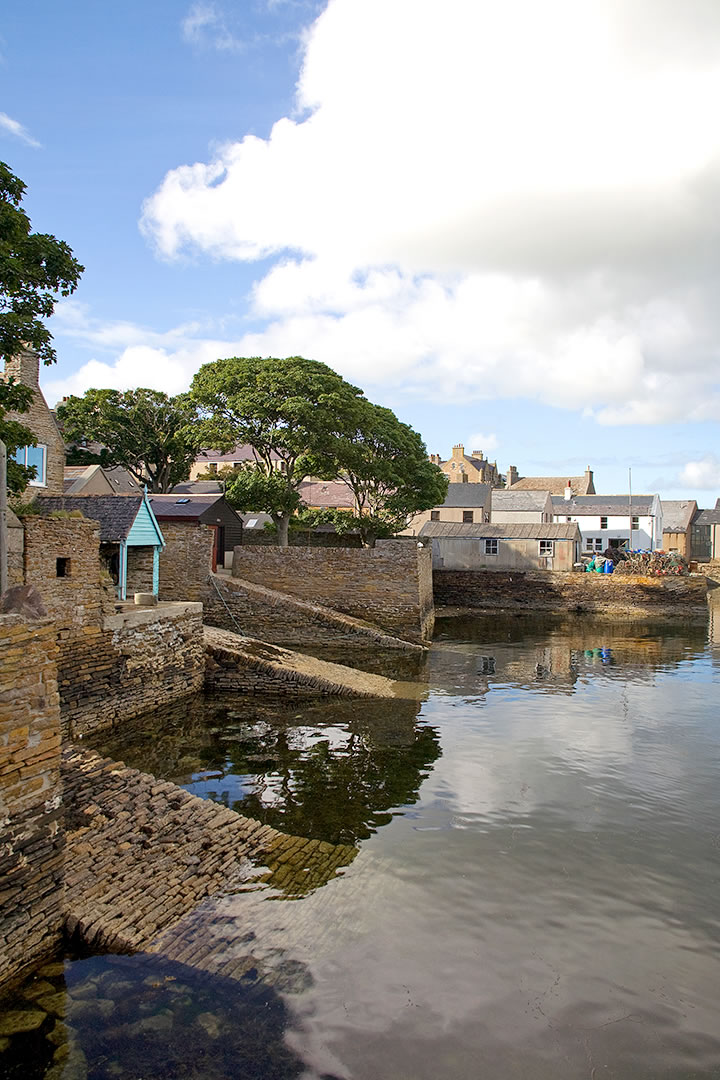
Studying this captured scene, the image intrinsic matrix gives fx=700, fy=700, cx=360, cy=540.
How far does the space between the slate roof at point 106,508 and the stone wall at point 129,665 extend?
3.15m

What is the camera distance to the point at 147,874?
9445 mm

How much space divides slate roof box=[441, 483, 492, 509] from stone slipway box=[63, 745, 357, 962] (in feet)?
172

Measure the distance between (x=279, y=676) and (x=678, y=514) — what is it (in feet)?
221

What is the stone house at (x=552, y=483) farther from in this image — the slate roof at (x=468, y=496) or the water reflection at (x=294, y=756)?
the water reflection at (x=294, y=756)

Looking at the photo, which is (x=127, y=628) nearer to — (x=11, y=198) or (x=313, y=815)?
(x=313, y=815)

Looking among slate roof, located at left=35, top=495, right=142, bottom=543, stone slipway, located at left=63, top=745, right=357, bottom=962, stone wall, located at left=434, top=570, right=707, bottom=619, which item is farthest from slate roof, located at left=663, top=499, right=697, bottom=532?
stone slipway, located at left=63, top=745, right=357, bottom=962

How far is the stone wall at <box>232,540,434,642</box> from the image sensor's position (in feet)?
108

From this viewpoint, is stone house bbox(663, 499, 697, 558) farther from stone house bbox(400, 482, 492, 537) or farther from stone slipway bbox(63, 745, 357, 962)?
stone slipway bbox(63, 745, 357, 962)

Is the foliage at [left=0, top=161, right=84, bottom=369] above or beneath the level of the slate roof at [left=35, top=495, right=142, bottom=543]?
above

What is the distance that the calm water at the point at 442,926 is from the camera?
22.4 ft

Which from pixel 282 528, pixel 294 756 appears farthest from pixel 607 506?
pixel 294 756

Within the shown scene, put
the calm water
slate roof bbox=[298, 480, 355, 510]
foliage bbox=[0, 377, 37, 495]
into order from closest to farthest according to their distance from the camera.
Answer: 1. the calm water
2. foliage bbox=[0, 377, 37, 495]
3. slate roof bbox=[298, 480, 355, 510]

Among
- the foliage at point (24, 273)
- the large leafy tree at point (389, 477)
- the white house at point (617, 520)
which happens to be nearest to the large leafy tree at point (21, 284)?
the foliage at point (24, 273)

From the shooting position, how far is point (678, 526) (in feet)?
243
